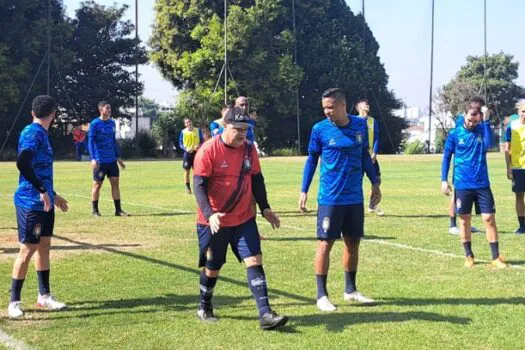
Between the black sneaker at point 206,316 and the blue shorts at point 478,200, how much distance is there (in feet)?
13.5

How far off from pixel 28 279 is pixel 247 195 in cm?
364

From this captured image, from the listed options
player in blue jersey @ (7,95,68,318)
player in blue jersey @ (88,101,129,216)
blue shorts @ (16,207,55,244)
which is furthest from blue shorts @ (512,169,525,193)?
blue shorts @ (16,207,55,244)

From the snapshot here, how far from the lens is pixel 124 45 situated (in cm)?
5509

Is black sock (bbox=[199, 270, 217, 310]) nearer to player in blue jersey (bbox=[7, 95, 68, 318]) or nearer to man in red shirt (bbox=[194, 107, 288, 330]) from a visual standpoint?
man in red shirt (bbox=[194, 107, 288, 330])

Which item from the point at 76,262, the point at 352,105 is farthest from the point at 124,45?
the point at 76,262

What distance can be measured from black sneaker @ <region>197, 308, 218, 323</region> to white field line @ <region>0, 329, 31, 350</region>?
1598 mm

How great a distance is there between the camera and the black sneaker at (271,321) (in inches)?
241

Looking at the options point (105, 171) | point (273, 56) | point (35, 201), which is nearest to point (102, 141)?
point (105, 171)

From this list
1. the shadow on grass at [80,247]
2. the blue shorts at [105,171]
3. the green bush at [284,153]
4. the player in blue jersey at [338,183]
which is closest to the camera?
the player in blue jersey at [338,183]

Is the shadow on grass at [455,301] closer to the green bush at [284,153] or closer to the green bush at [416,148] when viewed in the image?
the green bush at [284,153]

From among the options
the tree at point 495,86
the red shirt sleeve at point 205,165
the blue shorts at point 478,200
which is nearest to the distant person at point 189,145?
the blue shorts at point 478,200

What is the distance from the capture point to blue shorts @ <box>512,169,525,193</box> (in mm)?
12758

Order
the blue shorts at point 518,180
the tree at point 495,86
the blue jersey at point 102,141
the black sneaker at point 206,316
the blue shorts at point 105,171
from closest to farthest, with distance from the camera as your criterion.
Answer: the black sneaker at point 206,316 → the blue shorts at point 518,180 → the blue jersey at point 102,141 → the blue shorts at point 105,171 → the tree at point 495,86

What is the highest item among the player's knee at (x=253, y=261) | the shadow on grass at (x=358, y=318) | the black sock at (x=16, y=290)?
the player's knee at (x=253, y=261)
